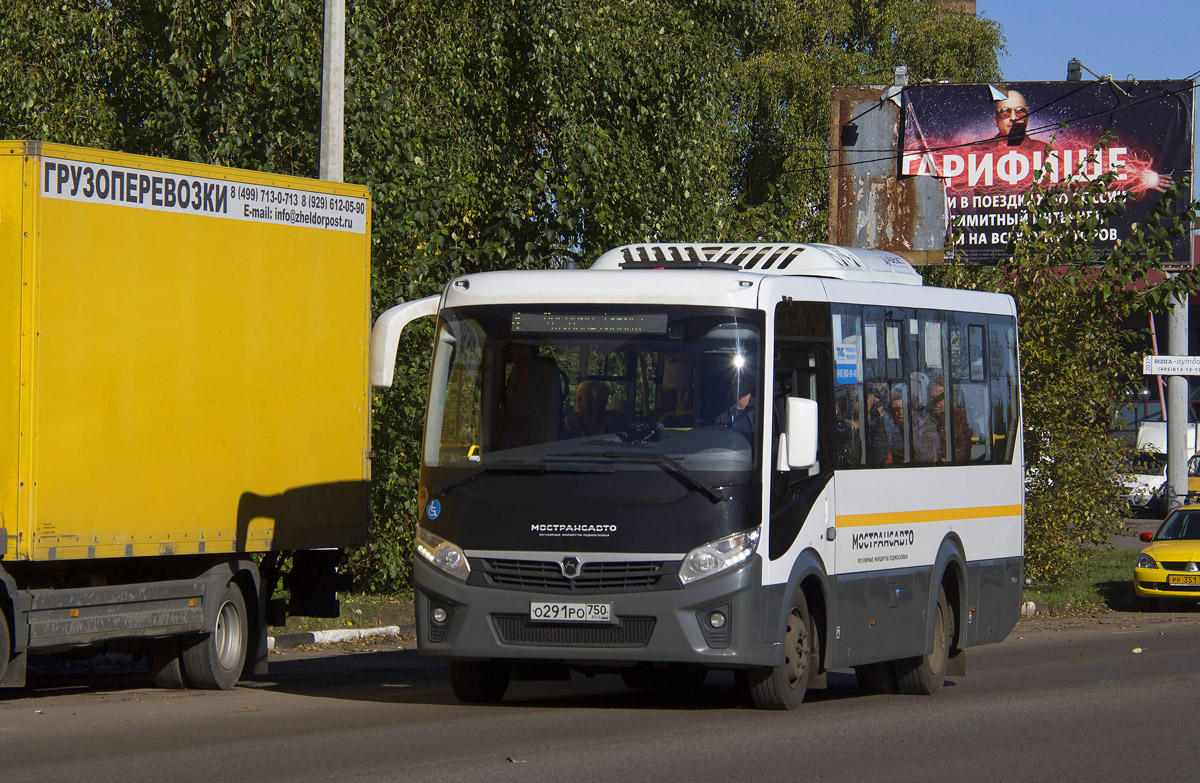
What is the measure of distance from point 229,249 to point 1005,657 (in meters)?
9.09

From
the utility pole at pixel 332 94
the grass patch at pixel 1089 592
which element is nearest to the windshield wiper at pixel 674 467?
the utility pole at pixel 332 94

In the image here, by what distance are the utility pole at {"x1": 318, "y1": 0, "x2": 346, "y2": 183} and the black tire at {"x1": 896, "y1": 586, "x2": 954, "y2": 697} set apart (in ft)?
23.9

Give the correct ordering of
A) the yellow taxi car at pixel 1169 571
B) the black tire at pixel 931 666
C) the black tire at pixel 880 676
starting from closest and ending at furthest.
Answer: the black tire at pixel 931 666, the black tire at pixel 880 676, the yellow taxi car at pixel 1169 571

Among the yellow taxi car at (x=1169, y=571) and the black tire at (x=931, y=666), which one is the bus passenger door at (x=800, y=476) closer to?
the black tire at (x=931, y=666)

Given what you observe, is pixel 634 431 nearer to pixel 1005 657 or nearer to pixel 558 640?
pixel 558 640

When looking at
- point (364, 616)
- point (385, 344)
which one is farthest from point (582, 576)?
point (364, 616)

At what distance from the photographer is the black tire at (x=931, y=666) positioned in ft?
44.4

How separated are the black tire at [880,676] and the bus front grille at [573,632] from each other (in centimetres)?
336

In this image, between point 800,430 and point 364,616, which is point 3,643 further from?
point 364,616

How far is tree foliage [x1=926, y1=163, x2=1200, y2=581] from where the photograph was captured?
2564 centimetres

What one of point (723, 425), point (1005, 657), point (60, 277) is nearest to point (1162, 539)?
point (1005, 657)

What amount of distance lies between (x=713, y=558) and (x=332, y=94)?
27.8ft

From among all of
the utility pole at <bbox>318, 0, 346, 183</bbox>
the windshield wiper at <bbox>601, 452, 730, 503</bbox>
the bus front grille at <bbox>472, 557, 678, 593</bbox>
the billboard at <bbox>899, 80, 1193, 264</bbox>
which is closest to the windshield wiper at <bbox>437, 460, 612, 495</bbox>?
the windshield wiper at <bbox>601, 452, 730, 503</bbox>

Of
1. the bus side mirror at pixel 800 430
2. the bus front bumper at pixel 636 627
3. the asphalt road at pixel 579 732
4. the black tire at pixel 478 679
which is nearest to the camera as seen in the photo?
the asphalt road at pixel 579 732
